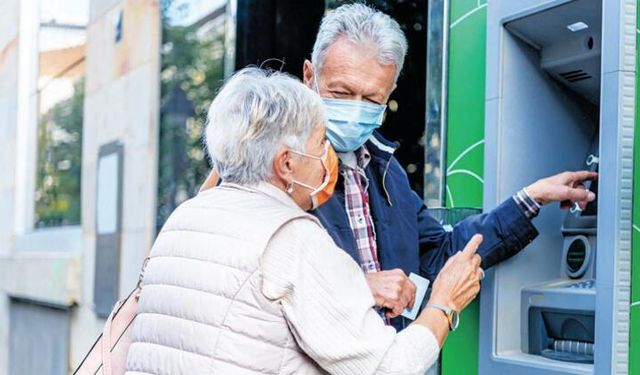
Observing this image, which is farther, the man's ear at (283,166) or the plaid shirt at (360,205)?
the plaid shirt at (360,205)

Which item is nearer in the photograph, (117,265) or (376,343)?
(376,343)

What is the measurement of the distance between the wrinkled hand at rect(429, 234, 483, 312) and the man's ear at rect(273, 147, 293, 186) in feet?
1.39

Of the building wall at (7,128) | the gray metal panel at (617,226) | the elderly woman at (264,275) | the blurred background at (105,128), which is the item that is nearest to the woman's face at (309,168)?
the elderly woman at (264,275)

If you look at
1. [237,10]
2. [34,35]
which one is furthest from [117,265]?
[34,35]

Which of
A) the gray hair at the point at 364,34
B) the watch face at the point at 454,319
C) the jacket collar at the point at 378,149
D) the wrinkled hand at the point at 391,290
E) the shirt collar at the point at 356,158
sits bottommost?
the watch face at the point at 454,319

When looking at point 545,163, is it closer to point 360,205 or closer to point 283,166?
point 360,205

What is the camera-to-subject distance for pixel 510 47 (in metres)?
2.93

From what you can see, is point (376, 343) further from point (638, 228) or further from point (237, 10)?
point (237, 10)

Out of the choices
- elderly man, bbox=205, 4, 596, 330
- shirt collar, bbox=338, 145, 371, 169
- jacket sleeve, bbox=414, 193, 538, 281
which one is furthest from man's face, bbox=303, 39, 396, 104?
jacket sleeve, bbox=414, 193, 538, 281

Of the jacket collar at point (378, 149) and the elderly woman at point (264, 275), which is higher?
the jacket collar at point (378, 149)

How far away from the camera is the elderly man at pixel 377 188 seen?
2627 millimetres

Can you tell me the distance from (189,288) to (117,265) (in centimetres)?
449

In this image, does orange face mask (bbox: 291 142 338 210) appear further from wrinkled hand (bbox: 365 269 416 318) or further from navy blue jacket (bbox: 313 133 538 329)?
navy blue jacket (bbox: 313 133 538 329)

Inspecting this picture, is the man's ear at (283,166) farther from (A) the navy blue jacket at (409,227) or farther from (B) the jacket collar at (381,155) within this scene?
(B) the jacket collar at (381,155)
